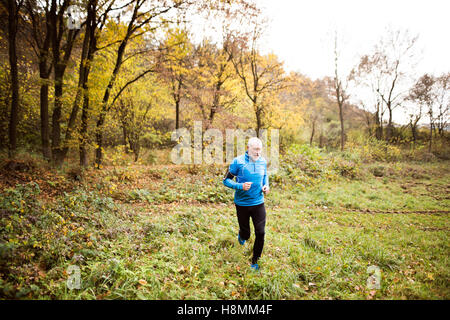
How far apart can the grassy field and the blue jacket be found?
1278 millimetres

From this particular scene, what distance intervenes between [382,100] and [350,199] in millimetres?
20307

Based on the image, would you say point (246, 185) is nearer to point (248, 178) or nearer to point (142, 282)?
point (248, 178)

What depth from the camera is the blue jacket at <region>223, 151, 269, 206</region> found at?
3.64 m

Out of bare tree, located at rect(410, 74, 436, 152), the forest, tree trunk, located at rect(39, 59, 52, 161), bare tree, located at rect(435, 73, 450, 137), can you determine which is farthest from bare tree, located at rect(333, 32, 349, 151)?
tree trunk, located at rect(39, 59, 52, 161)

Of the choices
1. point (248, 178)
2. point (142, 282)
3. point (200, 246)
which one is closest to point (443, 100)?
point (248, 178)

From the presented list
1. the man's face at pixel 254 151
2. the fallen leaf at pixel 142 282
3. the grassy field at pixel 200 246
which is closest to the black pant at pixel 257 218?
the grassy field at pixel 200 246

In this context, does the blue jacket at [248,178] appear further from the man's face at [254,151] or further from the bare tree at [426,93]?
the bare tree at [426,93]

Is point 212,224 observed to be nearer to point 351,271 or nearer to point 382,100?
point 351,271

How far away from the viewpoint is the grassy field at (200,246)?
3.05m

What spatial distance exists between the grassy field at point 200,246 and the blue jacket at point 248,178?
50.3 inches

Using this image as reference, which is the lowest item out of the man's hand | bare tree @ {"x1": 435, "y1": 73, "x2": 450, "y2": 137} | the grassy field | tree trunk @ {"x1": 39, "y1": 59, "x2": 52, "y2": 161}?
the grassy field

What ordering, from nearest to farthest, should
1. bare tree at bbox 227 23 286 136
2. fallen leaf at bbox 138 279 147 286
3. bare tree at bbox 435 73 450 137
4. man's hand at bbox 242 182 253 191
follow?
fallen leaf at bbox 138 279 147 286 → man's hand at bbox 242 182 253 191 → bare tree at bbox 227 23 286 136 → bare tree at bbox 435 73 450 137

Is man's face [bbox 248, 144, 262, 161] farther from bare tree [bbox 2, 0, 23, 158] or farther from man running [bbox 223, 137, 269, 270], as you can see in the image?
bare tree [bbox 2, 0, 23, 158]
